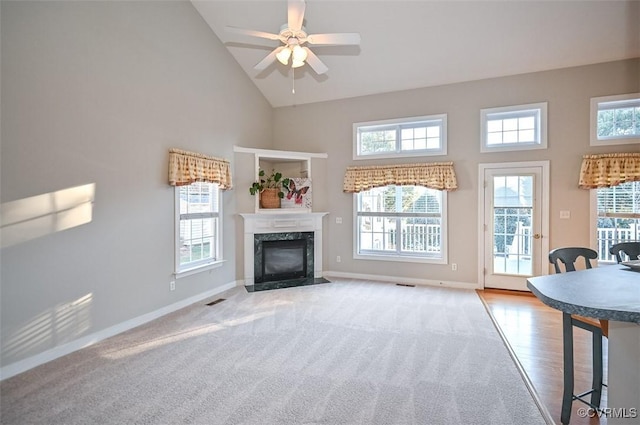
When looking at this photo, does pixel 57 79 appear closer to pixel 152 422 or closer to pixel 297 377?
pixel 152 422

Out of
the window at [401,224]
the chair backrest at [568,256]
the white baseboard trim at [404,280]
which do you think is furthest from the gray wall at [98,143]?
the chair backrest at [568,256]

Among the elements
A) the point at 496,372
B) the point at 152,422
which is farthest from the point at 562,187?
the point at 152,422

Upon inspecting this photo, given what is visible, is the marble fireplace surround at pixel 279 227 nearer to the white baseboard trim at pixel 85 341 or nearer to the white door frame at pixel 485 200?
the white baseboard trim at pixel 85 341

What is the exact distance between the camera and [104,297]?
340 centimetres

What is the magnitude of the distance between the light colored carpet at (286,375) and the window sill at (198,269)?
0.57 metres

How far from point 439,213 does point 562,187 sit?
178cm

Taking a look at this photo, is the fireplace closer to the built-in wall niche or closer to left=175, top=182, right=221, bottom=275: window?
the built-in wall niche

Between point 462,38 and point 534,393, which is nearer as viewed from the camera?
point 534,393

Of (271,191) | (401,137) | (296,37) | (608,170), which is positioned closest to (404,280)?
(401,137)

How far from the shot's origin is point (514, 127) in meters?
5.07

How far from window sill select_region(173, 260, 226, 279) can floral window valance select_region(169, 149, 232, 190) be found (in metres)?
1.19

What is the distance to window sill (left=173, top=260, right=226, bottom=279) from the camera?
4344 mm

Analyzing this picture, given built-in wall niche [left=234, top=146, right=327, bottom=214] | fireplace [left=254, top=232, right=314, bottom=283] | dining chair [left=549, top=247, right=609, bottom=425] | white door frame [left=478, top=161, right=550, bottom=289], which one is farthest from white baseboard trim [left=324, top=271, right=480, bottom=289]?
dining chair [left=549, top=247, right=609, bottom=425]

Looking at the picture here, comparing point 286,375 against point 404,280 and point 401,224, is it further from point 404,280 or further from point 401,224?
point 401,224
